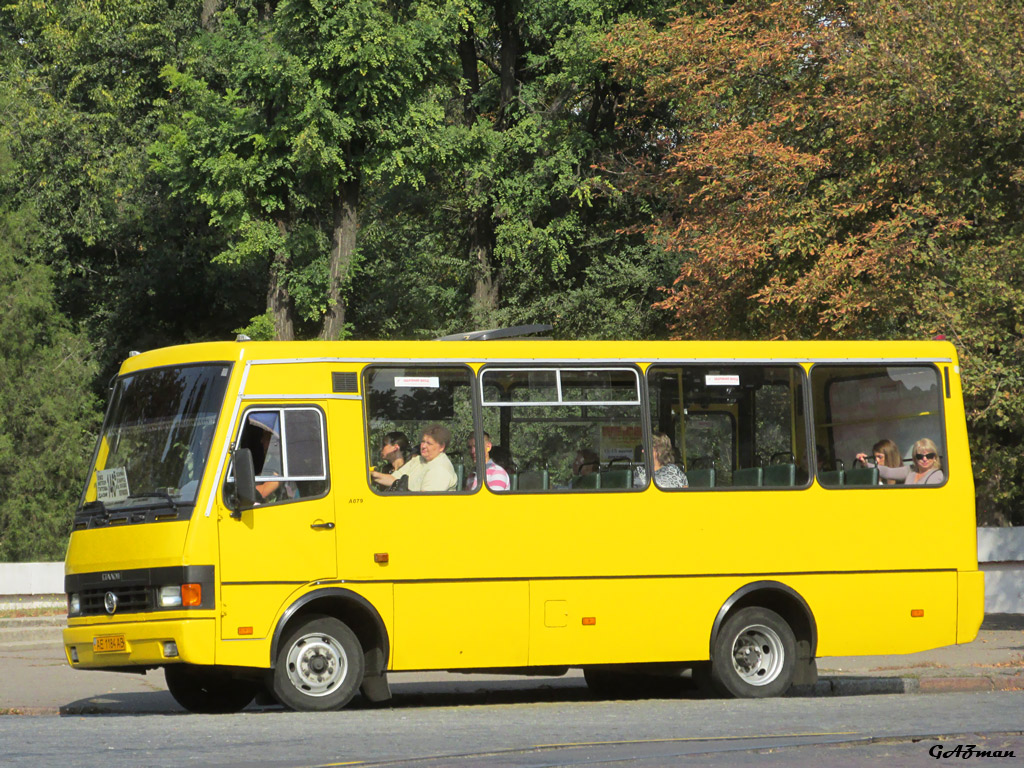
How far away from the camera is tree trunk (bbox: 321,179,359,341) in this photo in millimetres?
32375

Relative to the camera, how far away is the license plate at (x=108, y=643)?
11711mm

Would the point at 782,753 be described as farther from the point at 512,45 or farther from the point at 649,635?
the point at 512,45

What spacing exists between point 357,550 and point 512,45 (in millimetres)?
24961

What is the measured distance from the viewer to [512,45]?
1390 inches

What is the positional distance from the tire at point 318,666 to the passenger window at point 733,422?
11.1ft

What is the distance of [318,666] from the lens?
12008 mm

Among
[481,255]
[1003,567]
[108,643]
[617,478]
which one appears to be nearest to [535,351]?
[617,478]

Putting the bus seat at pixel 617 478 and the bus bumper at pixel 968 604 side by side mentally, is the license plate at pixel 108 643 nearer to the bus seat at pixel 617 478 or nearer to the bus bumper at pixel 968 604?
the bus seat at pixel 617 478

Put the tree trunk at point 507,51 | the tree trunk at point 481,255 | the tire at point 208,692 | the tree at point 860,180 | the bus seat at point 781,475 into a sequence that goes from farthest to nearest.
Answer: the tree trunk at point 507,51
the tree trunk at point 481,255
the tree at point 860,180
the bus seat at point 781,475
the tire at point 208,692

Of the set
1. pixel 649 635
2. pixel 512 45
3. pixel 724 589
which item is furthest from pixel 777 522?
pixel 512 45

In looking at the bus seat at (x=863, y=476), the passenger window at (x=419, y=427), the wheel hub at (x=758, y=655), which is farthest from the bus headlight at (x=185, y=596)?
the bus seat at (x=863, y=476)

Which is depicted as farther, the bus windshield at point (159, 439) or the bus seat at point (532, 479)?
the bus seat at point (532, 479)

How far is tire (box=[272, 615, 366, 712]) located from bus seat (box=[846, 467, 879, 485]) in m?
4.85

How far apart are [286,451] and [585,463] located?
2.64 m
